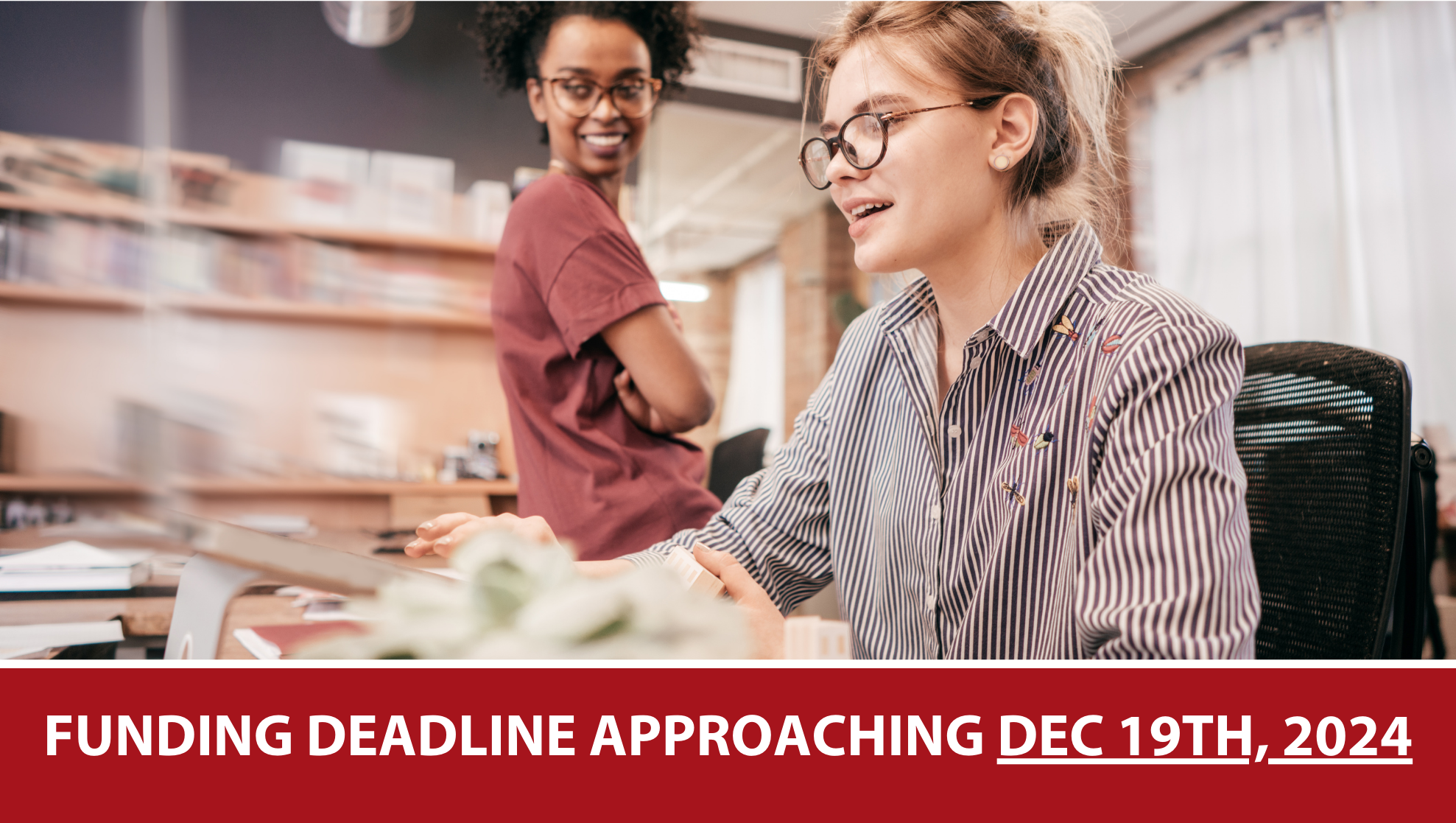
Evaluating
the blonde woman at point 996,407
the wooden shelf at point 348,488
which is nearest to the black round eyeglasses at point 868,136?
the blonde woman at point 996,407

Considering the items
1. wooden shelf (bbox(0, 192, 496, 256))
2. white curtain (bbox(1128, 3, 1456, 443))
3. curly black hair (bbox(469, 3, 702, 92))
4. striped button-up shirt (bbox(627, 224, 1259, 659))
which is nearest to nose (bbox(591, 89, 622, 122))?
curly black hair (bbox(469, 3, 702, 92))

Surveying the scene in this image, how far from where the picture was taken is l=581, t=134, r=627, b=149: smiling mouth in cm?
125

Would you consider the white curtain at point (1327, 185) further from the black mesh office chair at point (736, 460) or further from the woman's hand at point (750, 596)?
the woman's hand at point (750, 596)

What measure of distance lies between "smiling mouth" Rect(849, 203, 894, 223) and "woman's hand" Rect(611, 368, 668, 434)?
419 millimetres

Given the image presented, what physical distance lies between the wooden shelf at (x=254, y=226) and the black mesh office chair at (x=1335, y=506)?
121 inches

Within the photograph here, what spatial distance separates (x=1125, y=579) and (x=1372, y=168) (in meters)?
3.74

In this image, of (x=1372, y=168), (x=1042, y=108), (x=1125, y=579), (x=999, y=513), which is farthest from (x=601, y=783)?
(x=1372, y=168)

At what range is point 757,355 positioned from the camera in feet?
21.4

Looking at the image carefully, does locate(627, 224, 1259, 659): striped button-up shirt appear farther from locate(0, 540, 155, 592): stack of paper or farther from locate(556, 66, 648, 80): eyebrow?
locate(0, 540, 155, 592): stack of paper

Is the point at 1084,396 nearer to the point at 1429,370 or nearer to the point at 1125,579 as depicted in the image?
the point at 1125,579

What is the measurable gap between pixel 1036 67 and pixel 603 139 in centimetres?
61

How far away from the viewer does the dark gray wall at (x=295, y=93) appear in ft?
9.34

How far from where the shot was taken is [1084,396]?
735 mm

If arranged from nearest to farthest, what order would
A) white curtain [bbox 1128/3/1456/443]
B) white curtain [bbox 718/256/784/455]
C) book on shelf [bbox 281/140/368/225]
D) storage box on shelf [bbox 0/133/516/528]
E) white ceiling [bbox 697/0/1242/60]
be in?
storage box on shelf [bbox 0/133/516/528] < white curtain [bbox 1128/3/1456/443] < book on shelf [bbox 281/140/368/225] < white ceiling [bbox 697/0/1242/60] < white curtain [bbox 718/256/784/455]
